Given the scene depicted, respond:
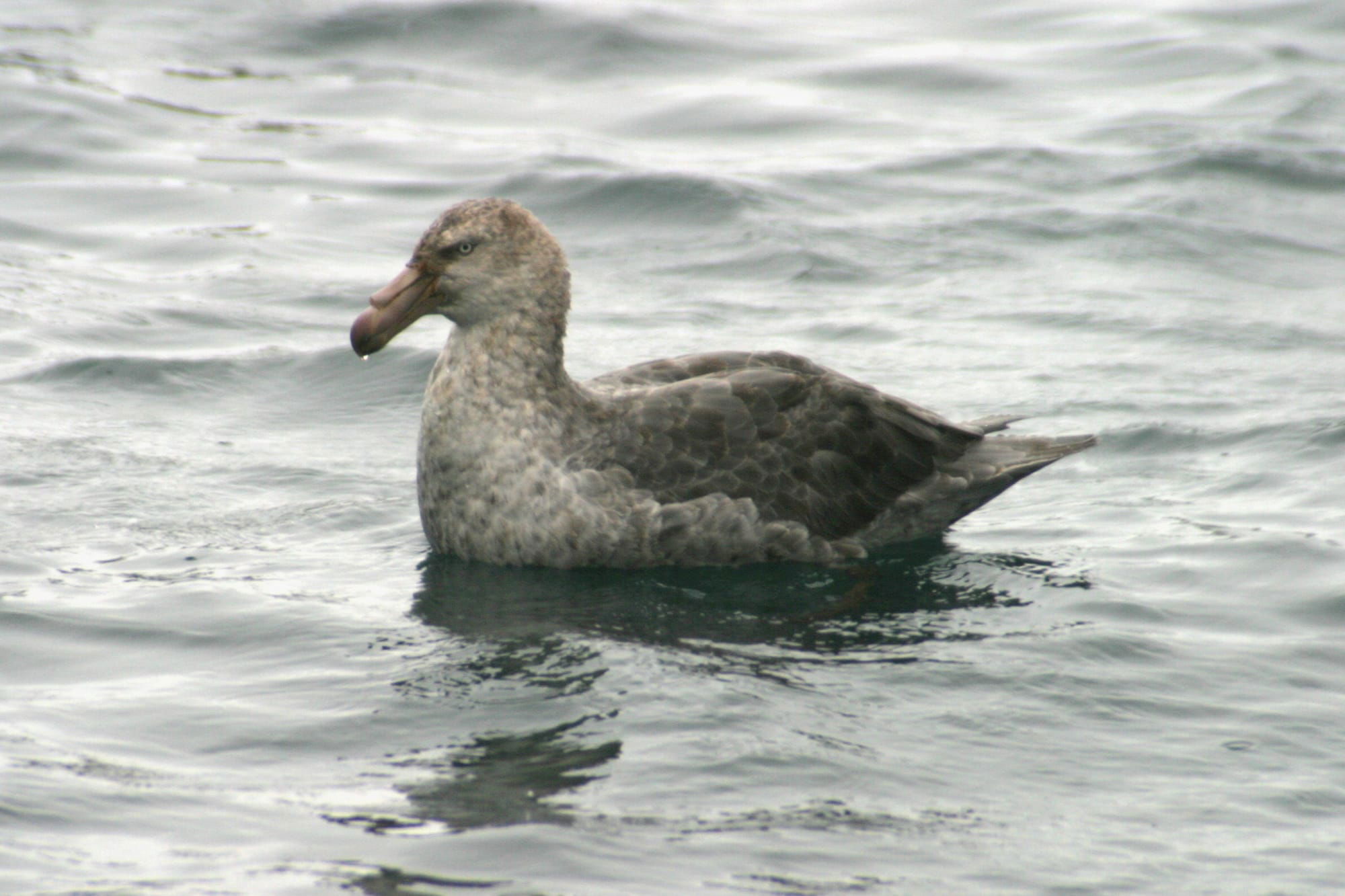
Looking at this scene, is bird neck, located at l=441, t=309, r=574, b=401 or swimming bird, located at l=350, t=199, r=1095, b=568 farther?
bird neck, located at l=441, t=309, r=574, b=401

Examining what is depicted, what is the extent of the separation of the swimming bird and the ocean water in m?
0.21

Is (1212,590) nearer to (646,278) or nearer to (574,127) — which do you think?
(646,278)

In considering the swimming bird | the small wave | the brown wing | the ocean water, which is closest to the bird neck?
the swimming bird

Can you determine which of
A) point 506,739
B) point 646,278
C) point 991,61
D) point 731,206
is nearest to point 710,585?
point 506,739

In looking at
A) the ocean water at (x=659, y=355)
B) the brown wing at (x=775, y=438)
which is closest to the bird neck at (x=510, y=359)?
the brown wing at (x=775, y=438)

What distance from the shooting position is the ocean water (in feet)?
19.3

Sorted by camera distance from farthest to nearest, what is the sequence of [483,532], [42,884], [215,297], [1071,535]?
[215,297]
[1071,535]
[483,532]
[42,884]

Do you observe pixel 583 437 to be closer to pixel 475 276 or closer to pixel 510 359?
pixel 510 359

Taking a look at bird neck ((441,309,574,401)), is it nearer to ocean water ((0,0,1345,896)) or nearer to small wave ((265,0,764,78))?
ocean water ((0,0,1345,896))

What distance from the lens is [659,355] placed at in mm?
11961

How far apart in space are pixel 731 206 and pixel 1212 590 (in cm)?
765

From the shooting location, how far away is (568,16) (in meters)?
19.9

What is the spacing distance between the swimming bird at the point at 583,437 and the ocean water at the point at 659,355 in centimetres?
21

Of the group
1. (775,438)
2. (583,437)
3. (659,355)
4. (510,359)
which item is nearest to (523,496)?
(583,437)
